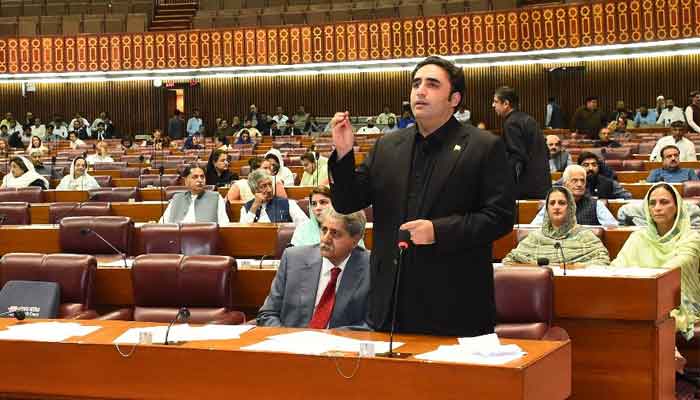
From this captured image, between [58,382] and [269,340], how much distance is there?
2.26ft

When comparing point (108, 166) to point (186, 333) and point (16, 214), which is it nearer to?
point (16, 214)

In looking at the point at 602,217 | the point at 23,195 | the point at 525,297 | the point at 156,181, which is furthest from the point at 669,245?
the point at 156,181

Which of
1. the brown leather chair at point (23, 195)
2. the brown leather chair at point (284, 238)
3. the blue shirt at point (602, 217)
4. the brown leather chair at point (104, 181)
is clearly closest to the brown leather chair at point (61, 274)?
the brown leather chair at point (284, 238)

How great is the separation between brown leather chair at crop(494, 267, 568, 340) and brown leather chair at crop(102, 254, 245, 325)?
124 centimetres

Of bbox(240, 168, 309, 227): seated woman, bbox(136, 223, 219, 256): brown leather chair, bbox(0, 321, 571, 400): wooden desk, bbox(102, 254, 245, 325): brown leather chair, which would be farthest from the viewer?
bbox(240, 168, 309, 227): seated woman

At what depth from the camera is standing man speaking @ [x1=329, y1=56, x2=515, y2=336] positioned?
3.20m

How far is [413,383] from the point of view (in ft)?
9.69

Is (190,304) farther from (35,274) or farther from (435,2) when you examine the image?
(435,2)

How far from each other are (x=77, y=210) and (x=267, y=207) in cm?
165

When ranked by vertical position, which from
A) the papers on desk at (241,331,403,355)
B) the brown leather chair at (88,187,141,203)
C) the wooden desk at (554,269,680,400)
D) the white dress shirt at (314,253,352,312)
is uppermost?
the brown leather chair at (88,187,141,203)

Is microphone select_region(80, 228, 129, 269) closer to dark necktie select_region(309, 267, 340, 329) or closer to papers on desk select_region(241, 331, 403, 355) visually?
dark necktie select_region(309, 267, 340, 329)

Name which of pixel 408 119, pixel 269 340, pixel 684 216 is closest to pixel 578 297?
pixel 684 216

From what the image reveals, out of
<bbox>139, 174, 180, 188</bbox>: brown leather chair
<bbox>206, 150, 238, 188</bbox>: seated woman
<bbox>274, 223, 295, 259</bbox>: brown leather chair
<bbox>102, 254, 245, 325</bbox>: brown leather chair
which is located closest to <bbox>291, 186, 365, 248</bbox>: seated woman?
<bbox>274, 223, 295, 259</bbox>: brown leather chair

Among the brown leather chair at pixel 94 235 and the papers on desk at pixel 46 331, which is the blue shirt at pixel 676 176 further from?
the papers on desk at pixel 46 331
